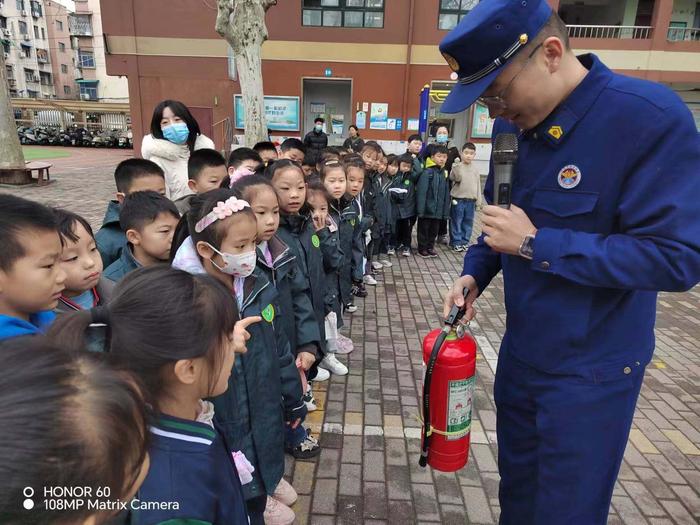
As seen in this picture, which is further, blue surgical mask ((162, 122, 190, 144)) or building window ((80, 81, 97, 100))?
building window ((80, 81, 97, 100))

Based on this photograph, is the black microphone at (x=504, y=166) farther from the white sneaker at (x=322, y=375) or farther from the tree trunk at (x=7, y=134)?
the tree trunk at (x=7, y=134)

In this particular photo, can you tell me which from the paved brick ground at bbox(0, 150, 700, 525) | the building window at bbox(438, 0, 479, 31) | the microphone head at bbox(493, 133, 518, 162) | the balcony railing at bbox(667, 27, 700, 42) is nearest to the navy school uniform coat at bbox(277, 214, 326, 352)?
the paved brick ground at bbox(0, 150, 700, 525)

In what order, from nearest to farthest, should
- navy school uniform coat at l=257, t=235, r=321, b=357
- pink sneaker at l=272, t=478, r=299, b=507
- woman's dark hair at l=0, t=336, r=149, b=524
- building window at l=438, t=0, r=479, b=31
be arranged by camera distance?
woman's dark hair at l=0, t=336, r=149, b=524 → pink sneaker at l=272, t=478, r=299, b=507 → navy school uniform coat at l=257, t=235, r=321, b=357 → building window at l=438, t=0, r=479, b=31

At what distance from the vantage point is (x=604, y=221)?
1355 millimetres

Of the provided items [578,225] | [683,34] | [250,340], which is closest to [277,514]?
[250,340]

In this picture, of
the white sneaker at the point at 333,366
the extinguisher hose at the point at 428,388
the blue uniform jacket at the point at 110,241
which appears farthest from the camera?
the white sneaker at the point at 333,366

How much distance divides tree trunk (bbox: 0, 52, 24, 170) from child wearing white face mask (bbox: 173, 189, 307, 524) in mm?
12642

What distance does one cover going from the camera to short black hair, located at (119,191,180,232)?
2.46 m

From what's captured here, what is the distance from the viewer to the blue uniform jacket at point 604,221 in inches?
47.6

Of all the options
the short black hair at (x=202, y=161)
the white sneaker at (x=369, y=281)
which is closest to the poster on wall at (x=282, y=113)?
the white sneaker at (x=369, y=281)

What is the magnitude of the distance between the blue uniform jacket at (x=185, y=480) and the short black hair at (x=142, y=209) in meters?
1.57

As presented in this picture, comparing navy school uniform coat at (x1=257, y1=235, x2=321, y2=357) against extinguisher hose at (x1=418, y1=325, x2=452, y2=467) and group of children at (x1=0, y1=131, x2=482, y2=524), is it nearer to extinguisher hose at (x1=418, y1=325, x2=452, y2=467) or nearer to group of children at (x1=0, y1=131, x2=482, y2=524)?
group of children at (x1=0, y1=131, x2=482, y2=524)

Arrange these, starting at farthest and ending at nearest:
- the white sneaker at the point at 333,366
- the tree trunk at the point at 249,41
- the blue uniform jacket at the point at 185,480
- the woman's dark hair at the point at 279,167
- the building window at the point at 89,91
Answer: the building window at the point at 89,91 < the tree trunk at the point at 249,41 < the white sneaker at the point at 333,366 < the woman's dark hair at the point at 279,167 < the blue uniform jacket at the point at 185,480

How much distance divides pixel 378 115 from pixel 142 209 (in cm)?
1441
